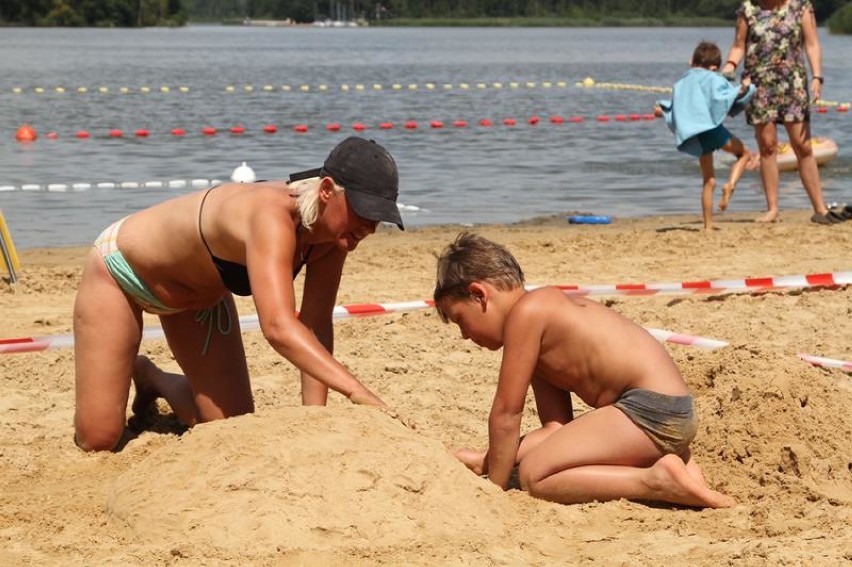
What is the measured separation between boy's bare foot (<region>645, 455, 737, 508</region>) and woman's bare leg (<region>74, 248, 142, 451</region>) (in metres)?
2.36

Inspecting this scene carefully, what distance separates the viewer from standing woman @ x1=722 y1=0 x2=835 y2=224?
10547 mm

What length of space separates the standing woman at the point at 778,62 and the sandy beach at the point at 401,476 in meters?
3.87

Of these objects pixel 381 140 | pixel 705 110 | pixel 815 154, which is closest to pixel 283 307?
pixel 705 110

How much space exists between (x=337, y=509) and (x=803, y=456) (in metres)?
1.81

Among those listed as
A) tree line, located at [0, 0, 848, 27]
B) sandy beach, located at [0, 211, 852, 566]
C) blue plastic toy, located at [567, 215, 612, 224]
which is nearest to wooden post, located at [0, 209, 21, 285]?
sandy beach, located at [0, 211, 852, 566]

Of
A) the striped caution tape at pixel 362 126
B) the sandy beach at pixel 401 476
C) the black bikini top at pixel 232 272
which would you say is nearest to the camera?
the sandy beach at pixel 401 476

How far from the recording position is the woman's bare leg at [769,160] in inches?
423

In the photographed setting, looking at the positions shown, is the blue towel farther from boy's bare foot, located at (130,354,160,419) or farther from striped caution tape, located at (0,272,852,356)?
boy's bare foot, located at (130,354,160,419)

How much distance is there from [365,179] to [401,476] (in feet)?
3.53

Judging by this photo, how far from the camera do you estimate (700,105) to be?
34.5 ft

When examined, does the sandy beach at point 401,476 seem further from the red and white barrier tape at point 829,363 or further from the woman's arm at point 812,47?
the woman's arm at point 812,47

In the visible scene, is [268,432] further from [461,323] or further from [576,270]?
[576,270]

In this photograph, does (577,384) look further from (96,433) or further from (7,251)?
(7,251)

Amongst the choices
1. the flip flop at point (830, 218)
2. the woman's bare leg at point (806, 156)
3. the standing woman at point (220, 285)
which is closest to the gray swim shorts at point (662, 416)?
the standing woman at point (220, 285)
